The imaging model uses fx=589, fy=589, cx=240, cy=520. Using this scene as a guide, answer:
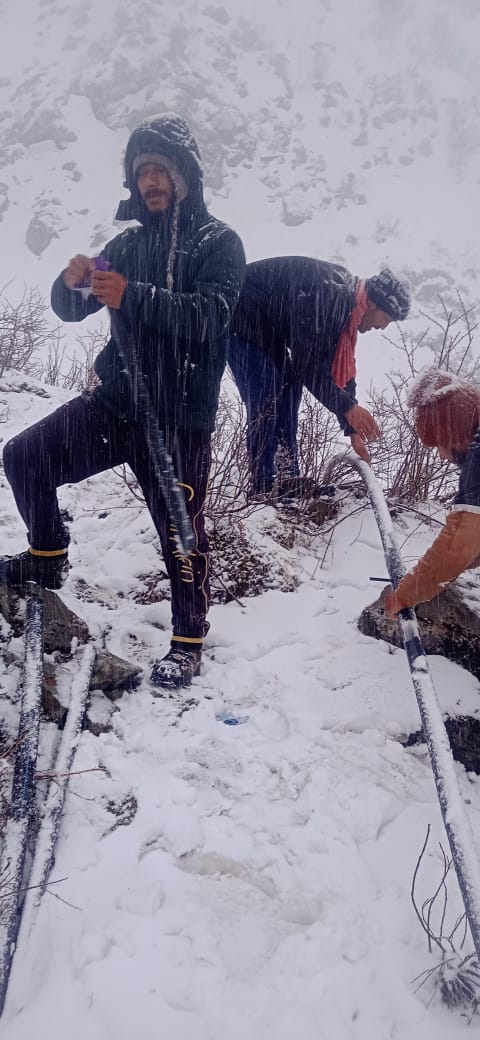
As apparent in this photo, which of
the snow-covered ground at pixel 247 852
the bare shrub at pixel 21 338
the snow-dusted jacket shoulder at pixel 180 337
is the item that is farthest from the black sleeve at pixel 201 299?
the bare shrub at pixel 21 338

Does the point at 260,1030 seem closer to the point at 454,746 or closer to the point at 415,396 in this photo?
the point at 454,746

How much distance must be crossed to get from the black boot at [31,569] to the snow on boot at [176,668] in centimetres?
56

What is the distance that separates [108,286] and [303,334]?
143 cm

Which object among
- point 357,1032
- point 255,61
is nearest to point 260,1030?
point 357,1032

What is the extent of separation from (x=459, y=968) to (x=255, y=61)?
10565 cm

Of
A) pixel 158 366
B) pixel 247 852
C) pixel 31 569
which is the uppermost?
pixel 158 366

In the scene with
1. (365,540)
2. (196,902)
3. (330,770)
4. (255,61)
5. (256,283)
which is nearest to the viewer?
(196,902)

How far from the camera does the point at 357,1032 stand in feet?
4.13

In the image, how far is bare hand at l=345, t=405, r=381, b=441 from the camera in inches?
116

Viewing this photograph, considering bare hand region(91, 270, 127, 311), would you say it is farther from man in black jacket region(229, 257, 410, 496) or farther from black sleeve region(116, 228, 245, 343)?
man in black jacket region(229, 257, 410, 496)

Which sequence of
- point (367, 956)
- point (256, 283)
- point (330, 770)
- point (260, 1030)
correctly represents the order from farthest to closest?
point (256, 283)
point (330, 770)
point (367, 956)
point (260, 1030)

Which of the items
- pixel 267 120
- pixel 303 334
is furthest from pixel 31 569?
pixel 267 120

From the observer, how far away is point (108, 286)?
196cm

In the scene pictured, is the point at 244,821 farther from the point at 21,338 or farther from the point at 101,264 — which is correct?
the point at 21,338
